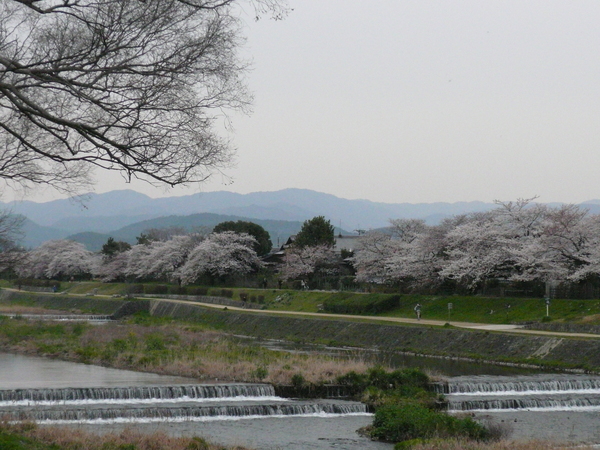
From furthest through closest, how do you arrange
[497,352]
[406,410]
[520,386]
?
[497,352], [520,386], [406,410]

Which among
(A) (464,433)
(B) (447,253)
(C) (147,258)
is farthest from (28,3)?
(C) (147,258)

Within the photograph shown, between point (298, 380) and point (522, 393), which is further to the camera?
point (522, 393)

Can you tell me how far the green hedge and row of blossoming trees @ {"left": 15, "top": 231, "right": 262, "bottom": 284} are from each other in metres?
25.0

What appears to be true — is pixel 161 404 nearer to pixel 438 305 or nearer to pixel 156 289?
pixel 438 305

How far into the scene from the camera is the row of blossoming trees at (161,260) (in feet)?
255

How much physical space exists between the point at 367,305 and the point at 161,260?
131 ft

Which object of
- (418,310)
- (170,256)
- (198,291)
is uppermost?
(170,256)

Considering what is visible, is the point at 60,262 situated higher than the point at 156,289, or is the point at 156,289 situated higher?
the point at 60,262

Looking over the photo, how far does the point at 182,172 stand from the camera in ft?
36.1

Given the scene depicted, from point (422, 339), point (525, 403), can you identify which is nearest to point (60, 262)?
point (422, 339)

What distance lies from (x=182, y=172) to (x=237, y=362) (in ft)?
60.1

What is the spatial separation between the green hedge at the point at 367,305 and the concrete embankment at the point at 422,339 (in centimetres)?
597

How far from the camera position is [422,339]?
37875 mm

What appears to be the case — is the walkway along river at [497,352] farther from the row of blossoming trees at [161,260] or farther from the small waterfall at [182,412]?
the row of blossoming trees at [161,260]
